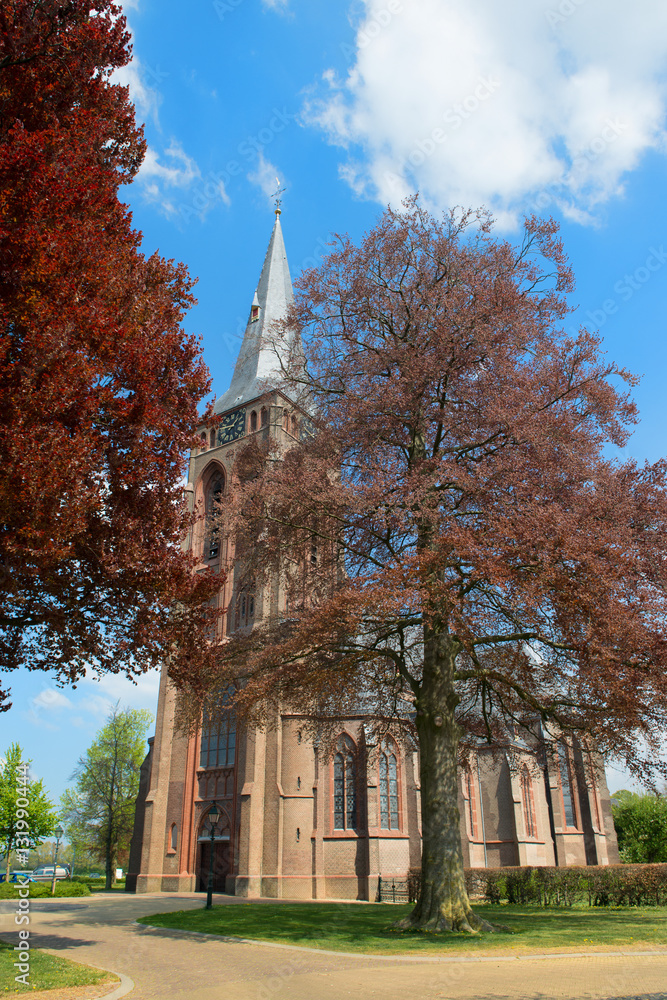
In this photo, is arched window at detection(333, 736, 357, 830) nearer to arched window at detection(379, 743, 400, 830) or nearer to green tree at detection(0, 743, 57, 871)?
arched window at detection(379, 743, 400, 830)

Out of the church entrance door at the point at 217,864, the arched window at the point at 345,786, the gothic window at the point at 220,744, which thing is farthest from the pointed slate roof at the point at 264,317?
the church entrance door at the point at 217,864

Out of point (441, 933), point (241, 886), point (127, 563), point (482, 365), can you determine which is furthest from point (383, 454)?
point (241, 886)

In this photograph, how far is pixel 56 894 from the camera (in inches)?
1052

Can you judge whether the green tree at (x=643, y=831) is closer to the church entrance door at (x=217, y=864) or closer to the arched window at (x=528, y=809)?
the arched window at (x=528, y=809)

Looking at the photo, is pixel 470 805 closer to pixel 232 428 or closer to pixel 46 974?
pixel 232 428

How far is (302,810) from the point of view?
89.7 feet

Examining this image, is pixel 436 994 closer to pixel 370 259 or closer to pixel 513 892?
pixel 370 259

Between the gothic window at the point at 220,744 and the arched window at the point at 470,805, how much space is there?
443 inches

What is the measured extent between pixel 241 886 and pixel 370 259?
22525 mm

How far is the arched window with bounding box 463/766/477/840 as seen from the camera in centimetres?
3250

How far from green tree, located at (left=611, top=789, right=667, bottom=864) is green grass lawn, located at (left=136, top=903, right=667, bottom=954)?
30.9 m

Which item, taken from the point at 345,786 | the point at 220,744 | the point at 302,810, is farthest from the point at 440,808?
the point at 220,744

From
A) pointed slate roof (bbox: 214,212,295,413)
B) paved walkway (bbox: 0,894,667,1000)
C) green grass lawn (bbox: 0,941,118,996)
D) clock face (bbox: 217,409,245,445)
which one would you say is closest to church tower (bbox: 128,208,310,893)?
clock face (bbox: 217,409,245,445)

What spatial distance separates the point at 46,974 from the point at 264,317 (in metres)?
35.8
